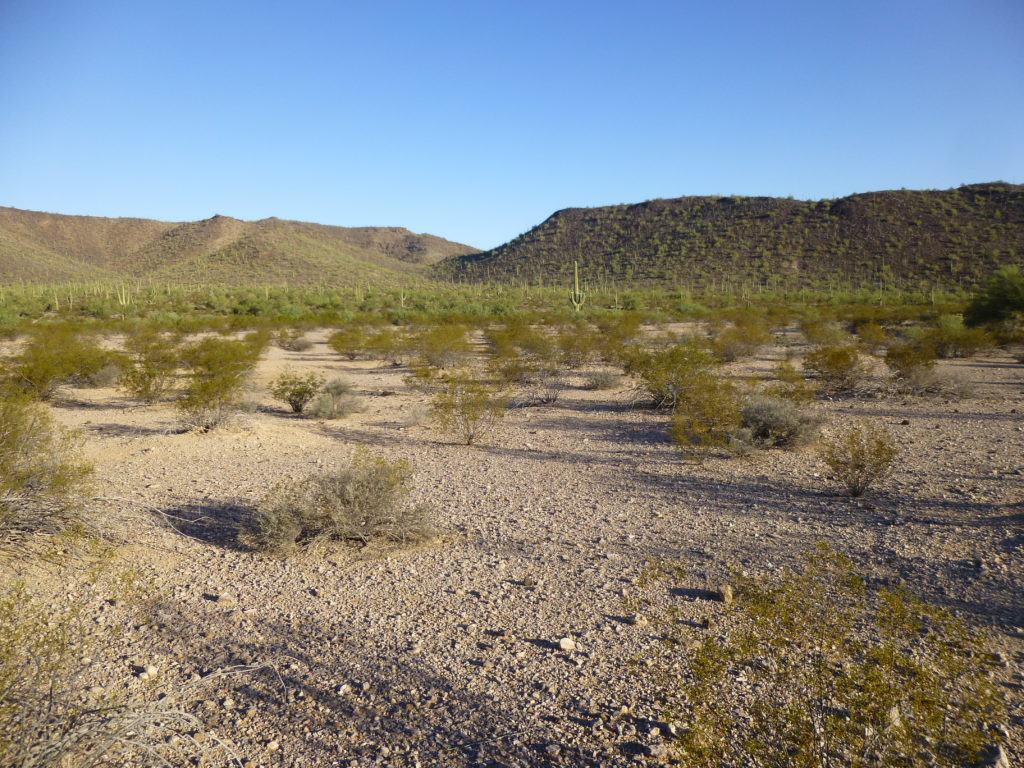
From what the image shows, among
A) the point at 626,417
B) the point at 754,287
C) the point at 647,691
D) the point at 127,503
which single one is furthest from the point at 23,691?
the point at 754,287

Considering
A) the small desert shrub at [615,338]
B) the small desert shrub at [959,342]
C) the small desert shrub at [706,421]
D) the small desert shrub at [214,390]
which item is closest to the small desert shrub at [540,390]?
the small desert shrub at [615,338]

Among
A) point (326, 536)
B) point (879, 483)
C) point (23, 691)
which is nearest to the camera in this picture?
point (23, 691)

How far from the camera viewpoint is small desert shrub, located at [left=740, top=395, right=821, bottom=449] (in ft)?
33.2

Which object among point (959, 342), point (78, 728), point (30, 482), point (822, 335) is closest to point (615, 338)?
point (822, 335)

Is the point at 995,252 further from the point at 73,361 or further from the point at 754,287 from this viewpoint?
the point at 73,361

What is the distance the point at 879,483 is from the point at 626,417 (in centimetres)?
581

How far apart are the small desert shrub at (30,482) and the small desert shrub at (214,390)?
182 inches

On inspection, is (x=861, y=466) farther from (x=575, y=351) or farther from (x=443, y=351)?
(x=443, y=351)

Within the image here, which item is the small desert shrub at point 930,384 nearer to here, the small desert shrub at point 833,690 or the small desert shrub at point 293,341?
the small desert shrub at point 833,690

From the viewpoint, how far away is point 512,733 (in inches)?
137

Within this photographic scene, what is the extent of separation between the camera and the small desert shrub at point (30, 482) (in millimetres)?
5562

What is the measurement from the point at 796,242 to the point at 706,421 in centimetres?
5994

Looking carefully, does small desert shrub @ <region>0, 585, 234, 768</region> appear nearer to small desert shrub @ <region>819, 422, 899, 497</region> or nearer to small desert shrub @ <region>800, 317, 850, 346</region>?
small desert shrub @ <region>819, 422, 899, 497</region>

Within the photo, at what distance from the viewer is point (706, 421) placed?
34.8ft
